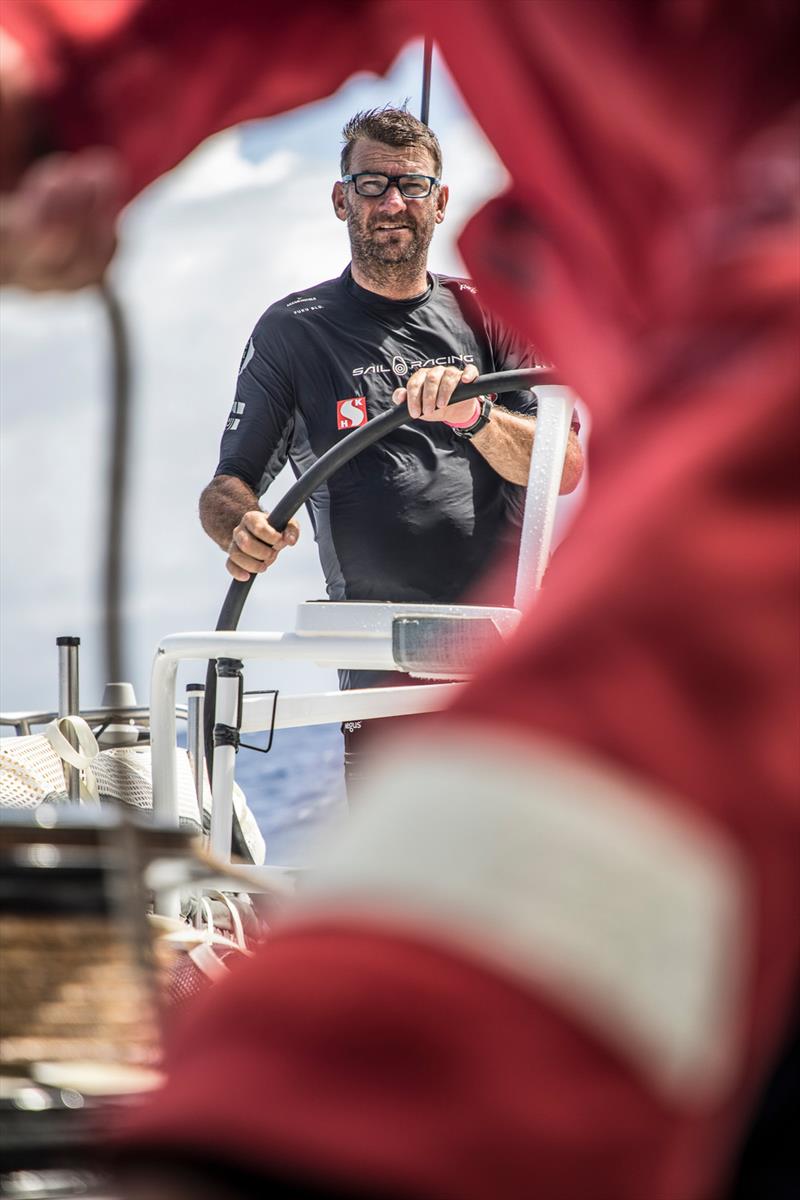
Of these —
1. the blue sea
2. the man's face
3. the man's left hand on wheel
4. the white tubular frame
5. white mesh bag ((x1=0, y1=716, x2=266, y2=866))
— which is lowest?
the blue sea

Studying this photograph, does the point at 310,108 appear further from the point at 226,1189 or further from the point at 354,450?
the point at 354,450

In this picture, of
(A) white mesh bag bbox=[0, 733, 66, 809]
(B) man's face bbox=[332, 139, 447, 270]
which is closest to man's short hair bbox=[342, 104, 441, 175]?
(B) man's face bbox=[332, 139, 447, 270]

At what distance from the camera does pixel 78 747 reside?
1461mm

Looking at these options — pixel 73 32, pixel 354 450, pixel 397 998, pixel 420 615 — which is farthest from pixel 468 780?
pixel 354 450

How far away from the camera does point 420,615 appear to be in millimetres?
1243

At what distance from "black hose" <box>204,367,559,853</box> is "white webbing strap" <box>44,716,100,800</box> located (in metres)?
0.40

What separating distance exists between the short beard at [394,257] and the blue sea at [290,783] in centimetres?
91

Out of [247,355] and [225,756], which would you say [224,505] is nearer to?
[247,355]

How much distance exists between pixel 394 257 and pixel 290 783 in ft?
3.89

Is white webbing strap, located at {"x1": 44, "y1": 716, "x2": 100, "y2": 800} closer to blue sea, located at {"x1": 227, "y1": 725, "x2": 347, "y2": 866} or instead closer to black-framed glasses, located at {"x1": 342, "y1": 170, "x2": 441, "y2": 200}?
blue sea, located at {"x1": 227, "y1": 725, "x2": 347, "y2": 866}

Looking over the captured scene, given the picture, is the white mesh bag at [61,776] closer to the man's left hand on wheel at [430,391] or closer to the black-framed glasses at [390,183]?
the man's left hand on wheel at [430,391]

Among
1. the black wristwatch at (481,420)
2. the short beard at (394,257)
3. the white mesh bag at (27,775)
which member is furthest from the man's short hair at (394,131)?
the white mesh bag at (27,775)

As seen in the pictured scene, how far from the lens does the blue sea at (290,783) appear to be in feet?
8.57

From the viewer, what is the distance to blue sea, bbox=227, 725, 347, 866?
103 inches
